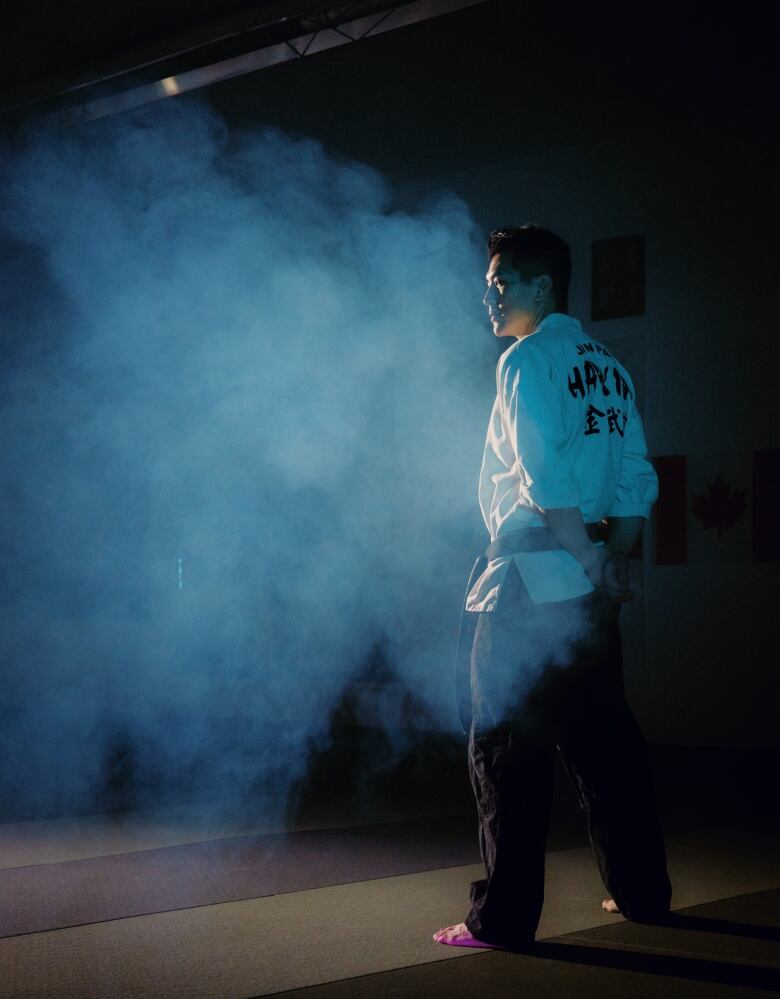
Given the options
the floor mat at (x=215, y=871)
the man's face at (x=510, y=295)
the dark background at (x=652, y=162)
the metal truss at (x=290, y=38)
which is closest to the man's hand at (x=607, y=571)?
the man's face at (x=510, y=295)

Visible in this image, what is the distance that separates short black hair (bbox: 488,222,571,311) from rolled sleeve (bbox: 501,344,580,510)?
0.20 metres

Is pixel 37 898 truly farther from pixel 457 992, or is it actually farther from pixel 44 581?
pixel 44 581

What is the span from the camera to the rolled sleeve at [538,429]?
6.49ft

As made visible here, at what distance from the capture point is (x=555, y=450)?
6.54 feet

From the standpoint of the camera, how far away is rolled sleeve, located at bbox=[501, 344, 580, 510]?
6.49 ft

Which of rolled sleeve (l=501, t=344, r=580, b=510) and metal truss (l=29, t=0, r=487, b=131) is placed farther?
metal truss (l=29, t=0, r=487, b=131)

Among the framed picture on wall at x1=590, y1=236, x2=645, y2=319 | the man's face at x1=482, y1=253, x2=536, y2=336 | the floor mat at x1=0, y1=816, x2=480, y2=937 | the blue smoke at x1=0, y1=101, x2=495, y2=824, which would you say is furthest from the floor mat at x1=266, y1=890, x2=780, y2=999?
the framed picture on wall at x1=590, y1=236, x2=645, y2=319

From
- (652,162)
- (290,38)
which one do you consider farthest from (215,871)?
(652,162)

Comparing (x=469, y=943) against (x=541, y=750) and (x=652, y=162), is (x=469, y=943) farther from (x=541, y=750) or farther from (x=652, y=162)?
(x=652, y=162)

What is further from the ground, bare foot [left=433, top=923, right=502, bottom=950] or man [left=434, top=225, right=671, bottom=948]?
man [left=434, top=225, right=671, bottom=948]

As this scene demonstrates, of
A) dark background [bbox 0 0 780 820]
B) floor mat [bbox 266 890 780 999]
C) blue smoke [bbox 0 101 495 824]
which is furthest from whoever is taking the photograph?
blue smoke [bbox 0 101 495 824]

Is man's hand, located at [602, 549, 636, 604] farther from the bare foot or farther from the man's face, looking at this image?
the bare foot

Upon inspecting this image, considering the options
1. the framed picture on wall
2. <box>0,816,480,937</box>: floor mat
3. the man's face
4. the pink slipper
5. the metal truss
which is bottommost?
<box>0,816,480,937</box>: floor mat

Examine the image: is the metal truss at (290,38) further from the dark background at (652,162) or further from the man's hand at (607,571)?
the man's hand at (607,571)
